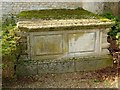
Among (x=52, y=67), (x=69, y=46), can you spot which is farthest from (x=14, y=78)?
(x=69, y=46)

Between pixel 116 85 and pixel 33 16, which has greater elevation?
pixel 33 16

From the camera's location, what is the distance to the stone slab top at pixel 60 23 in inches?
185

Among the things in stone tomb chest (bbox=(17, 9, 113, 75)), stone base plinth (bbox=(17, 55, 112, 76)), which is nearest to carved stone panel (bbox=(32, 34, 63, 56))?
stone tomb chest (bbox=(17, 9, 113, 75))

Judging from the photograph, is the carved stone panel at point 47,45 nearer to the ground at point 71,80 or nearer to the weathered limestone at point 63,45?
the weathered limestone at point 63,45

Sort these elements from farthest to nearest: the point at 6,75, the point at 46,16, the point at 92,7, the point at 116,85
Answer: the point at 92,7
the point at 46,16
the point at 116,85
the point at 6,75

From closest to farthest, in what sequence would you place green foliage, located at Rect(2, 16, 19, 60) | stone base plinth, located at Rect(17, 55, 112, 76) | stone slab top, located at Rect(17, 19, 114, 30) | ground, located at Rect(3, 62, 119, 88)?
green foliage, located at Rect(2, 16, 19, 60) → ground, located at Rect(3, 62, 119, 88) → stone slab top, located at Rect(17, 19, 114, 30) → stone base plinth, located at Rect(17, 55, 112, 76)

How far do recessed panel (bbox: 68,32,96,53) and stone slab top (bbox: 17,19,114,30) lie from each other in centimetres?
22

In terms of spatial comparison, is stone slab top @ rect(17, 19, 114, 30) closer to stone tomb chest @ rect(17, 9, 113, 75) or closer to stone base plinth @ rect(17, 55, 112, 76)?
stone tomb chest @ rect(17, 9, 113, 75)

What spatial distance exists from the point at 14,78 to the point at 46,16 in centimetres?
173

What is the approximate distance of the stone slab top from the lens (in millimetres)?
4699

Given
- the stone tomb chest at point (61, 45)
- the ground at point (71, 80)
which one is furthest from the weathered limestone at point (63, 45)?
the ground at point (71, 80)

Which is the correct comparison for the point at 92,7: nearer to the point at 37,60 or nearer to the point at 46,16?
the point at 46,16

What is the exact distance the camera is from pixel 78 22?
498 cm

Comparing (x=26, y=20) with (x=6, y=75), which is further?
(x=26, y=20)
